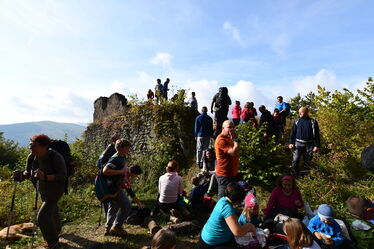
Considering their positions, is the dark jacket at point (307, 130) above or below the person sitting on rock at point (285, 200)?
above

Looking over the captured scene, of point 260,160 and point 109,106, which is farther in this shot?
point 109,106

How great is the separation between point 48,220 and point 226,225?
117 inches

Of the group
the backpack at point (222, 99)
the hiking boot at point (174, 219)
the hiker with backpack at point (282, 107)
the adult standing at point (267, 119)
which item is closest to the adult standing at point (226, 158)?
the hiking boot at point (174, 219)

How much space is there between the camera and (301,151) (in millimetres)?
5895

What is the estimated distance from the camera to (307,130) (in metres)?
5.67

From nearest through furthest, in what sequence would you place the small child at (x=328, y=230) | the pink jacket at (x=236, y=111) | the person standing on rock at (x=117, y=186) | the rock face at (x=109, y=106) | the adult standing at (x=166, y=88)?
the small child at (x=328, y=230)
the person standing on rock at (x=117, y=186)
the pink jacket at (x=236, y=111)
the adult standing at (x=166, y=88)
the rock face at (x=109, y=106)

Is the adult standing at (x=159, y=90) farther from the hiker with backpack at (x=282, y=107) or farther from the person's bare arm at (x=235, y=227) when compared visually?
the person's bare arm at (x=235, y=227)

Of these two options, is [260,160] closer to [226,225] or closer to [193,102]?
[226,225]

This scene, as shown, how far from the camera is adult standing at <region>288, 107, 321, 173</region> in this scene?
219 inches

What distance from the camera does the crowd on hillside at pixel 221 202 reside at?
3035 millimetres

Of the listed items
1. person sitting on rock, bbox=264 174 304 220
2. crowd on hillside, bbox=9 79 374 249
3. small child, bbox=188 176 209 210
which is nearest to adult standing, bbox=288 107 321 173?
crowd on hillside, bbox=9 79 374 249

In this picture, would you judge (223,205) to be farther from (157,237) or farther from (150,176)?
(150,176)

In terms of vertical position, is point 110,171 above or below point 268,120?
below

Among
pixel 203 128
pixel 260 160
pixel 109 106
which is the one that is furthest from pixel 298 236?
pixel 109 106
